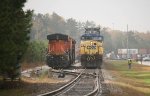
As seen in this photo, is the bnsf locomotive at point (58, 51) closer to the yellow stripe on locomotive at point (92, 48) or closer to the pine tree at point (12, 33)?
the yellow stripe on locomotive at point (92, 48)

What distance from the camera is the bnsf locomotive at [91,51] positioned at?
54.7 meters

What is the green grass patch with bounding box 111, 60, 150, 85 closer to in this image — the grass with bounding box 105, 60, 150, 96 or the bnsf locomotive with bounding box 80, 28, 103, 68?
the grass with bounding box 105, 60, 150, 96

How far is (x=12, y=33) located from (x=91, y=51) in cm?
3106

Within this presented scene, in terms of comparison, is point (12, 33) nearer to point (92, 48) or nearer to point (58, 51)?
point (58, 51)

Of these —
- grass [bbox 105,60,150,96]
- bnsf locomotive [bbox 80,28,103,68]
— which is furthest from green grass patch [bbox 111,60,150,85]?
bnsf locomotive [bbox 80,28,103,68]

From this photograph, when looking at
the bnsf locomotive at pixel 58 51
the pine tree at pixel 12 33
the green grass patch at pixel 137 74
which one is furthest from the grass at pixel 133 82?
the pine tree at pixel 12 33

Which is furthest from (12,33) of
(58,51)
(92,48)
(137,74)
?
(137,74)

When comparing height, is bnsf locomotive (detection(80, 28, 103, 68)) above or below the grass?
above

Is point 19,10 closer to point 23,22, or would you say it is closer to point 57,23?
point 23,22

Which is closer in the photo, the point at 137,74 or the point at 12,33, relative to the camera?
the point at 12,33

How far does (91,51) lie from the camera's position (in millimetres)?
54906

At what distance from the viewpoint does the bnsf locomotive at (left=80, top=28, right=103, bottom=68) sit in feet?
179

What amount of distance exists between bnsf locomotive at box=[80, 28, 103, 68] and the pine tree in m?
26.7

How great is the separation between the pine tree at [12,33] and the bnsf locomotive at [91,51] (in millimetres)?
26749
